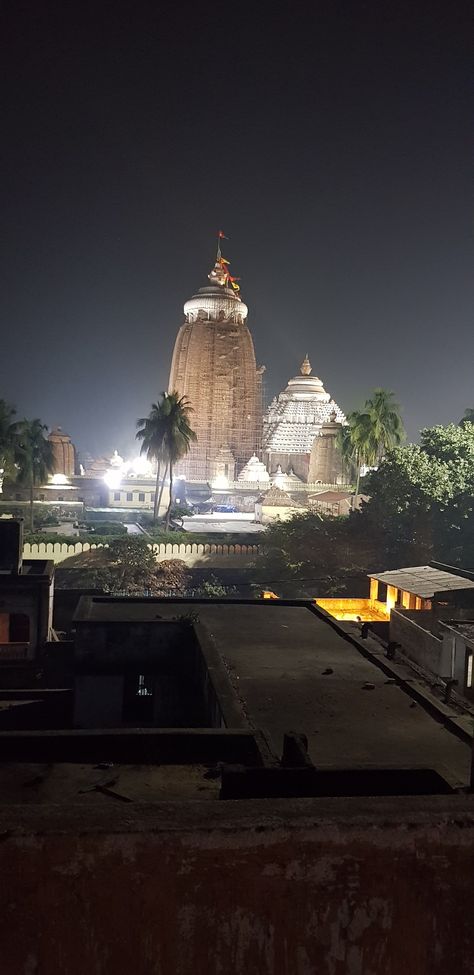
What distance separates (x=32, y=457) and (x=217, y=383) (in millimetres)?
32313

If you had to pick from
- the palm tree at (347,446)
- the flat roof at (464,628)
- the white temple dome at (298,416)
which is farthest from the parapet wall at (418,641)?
the white temple dome at (298,416)

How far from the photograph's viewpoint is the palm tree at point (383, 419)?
53.6m

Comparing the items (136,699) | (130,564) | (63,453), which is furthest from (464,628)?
(63,453)

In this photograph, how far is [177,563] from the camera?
138 feet

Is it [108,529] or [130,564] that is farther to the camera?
[108,529]

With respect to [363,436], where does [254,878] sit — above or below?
below

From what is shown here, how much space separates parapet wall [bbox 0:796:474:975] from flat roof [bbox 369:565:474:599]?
18424 mm

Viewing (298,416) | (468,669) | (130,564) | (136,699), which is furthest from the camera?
(298,416)

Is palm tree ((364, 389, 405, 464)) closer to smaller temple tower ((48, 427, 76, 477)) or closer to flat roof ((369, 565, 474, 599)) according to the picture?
flat roof ((369, 565, 474, 599))

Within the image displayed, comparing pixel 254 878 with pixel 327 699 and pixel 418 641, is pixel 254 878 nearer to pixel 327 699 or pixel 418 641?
pixel 327 699

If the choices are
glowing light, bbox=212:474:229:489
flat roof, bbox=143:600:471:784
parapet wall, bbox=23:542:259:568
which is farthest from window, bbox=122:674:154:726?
glowing light, bbox=212:474:229:489

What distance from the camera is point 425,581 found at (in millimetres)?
25375

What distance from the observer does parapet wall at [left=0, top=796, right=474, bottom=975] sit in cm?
516

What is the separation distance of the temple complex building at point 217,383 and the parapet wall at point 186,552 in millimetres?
34591
